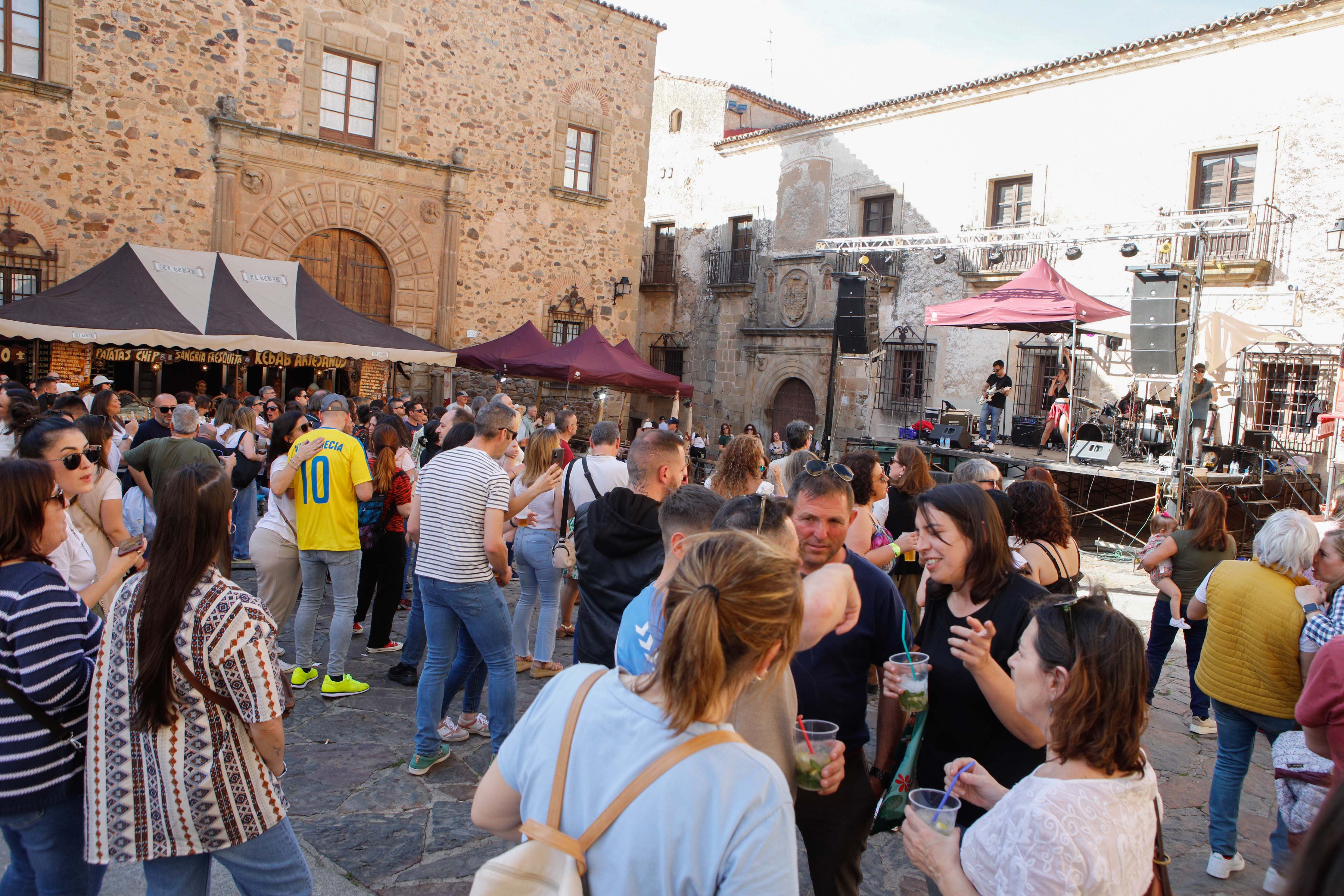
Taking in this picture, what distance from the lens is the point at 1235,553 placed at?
17.0ft

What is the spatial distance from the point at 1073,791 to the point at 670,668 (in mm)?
908

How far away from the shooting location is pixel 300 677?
4891 millimetres

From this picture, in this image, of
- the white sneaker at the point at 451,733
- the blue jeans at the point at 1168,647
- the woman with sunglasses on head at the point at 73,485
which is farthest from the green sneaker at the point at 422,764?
the blue jeans at the point at 1168,647

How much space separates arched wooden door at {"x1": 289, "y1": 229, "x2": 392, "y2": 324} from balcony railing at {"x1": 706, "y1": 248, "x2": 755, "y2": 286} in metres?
9.91

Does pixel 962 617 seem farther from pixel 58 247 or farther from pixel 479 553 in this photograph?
pixel 58 247

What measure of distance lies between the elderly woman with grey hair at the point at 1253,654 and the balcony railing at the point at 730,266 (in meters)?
19.3

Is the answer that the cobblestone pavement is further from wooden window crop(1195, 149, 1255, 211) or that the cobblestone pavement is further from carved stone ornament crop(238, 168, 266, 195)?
wooden window crop(1195, 149, 1255, 211)

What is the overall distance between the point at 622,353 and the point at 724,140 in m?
10.8

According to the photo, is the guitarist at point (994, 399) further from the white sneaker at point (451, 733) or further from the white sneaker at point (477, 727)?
the white sneaker at point (451, 733)

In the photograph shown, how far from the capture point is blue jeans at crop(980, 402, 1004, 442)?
49.0 feet

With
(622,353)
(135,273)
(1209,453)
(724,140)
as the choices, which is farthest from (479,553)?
(724,140)

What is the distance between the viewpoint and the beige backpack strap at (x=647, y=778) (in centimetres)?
134

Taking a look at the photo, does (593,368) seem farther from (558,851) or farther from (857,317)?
(558,851)

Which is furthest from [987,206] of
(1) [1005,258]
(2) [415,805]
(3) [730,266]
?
(2) [415,805]
